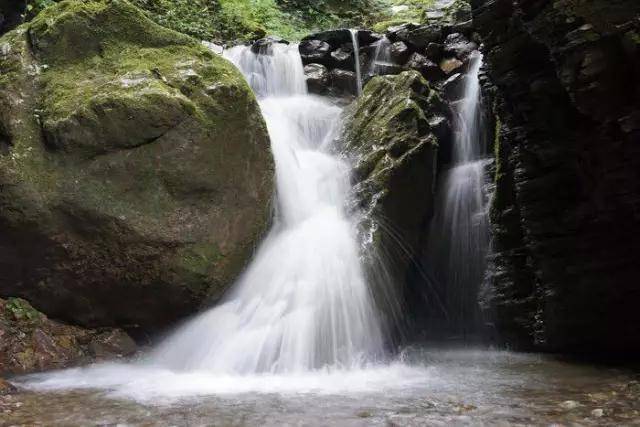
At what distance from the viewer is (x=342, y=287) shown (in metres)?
5.87

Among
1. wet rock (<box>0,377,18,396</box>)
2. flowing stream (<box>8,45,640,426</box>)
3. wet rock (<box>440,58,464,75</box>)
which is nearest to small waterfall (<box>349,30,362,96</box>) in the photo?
wet rock (<box>440,58,464,75</box>)

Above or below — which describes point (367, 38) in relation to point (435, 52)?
above

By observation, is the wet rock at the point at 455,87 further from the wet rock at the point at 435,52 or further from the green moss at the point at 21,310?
the green moss at the point at 21,310

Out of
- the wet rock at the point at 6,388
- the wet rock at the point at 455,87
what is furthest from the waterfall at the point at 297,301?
the wet rock at the point at 455,87

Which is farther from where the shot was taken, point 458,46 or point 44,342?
point 458,46

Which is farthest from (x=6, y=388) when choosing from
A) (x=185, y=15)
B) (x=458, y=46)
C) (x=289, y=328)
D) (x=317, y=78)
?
(x=185, y=15)

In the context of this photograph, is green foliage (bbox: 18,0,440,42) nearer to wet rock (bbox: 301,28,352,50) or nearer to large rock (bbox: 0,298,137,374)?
wet rock (bbox: 301,28,352,50)

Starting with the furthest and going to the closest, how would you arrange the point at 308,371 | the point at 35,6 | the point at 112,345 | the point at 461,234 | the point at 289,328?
1. the point at 35,6
2. the point at 461,234
3. the point at 112,345
4. the point at 289,328
5. the point at 308,371

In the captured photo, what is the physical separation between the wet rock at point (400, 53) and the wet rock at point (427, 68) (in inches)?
13.6

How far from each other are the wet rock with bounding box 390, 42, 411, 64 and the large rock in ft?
28.0

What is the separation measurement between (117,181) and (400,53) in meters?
7.97

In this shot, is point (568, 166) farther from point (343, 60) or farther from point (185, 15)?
point (185, 15)

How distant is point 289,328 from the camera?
531cm

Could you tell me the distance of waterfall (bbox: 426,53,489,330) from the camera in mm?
7285
